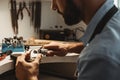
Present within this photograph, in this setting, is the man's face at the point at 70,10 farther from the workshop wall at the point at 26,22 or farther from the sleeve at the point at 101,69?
the workshop wall at the point at 26,22

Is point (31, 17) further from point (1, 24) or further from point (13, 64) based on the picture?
point (13, 64)

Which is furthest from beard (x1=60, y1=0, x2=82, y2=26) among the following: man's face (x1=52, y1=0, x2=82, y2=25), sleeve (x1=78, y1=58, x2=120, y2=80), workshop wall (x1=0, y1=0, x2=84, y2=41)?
workshop wall (x1=0, y1=0, x2=84, y2=41)

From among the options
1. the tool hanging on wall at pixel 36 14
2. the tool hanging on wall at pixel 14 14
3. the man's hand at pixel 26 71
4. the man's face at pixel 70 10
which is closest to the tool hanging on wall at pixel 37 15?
the tool hanging on wall at pixel 36 14

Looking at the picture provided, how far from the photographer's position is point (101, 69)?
63 cm

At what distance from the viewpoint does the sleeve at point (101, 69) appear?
620 mm

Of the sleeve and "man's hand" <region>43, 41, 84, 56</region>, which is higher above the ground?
the sleeve

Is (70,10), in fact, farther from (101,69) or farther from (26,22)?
(26,22)

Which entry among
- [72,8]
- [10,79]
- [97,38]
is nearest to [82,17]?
[72,8]

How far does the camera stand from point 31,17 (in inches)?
102

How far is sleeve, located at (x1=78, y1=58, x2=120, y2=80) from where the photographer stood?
0.62 m

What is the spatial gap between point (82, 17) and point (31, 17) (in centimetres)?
180

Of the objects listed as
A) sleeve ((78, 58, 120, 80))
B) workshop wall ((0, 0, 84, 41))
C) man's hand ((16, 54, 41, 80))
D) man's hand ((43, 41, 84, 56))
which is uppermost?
workshop wall ((0, 0, 84, 41))

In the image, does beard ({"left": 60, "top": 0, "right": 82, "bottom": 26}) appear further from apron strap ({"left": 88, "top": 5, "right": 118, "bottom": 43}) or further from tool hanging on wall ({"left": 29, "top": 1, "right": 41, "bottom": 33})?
tool hanging on wall ({"left": 29, "top": 1, "right": 41, "bottom": 33})

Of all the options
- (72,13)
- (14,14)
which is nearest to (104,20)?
(72,13)
